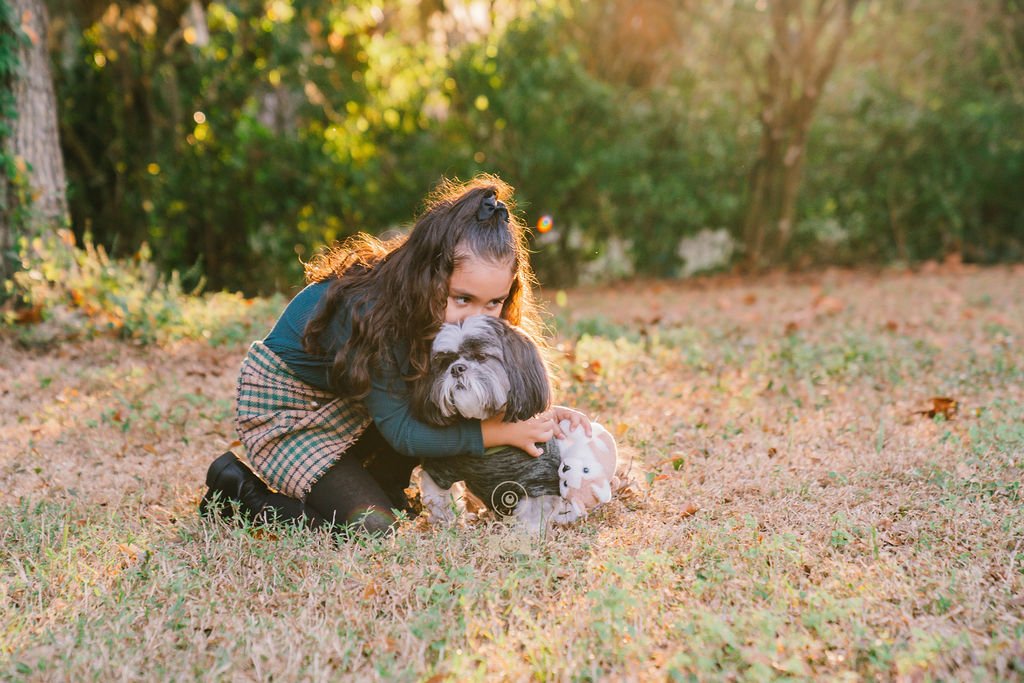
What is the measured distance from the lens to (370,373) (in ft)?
9.50

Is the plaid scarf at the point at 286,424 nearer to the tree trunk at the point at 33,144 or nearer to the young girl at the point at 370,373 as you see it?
the young girl at the point at 370,373

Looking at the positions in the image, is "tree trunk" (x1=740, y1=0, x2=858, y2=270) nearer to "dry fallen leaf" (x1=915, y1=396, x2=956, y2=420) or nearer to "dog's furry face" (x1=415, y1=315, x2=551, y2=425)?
"dry fallen leaf" (x1=915, y1=396, x2=956, y2=420)

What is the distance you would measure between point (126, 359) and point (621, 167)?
6.34 metres

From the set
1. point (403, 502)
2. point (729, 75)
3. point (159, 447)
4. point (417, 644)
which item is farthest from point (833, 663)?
point (729, 75)

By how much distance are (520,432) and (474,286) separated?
521mm

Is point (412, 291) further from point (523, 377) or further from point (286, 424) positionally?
point (286, 424)

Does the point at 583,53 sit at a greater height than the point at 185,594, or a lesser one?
greater

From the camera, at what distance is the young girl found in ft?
9.48

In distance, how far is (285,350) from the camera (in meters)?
3.13

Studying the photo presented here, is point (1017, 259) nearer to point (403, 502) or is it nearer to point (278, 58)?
point (278, 58)

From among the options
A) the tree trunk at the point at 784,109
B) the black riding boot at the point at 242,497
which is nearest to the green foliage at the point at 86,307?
the black riding boot at the point at 242,497

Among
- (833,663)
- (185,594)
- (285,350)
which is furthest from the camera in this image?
(285,350)

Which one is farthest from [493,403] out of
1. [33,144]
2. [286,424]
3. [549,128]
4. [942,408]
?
[549,128]

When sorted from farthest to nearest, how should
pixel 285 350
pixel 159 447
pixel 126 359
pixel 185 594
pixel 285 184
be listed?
pixel 285 184 → pixel 126 359 → pixel 159 447 → pixel 285 350 → pixel 185 594
